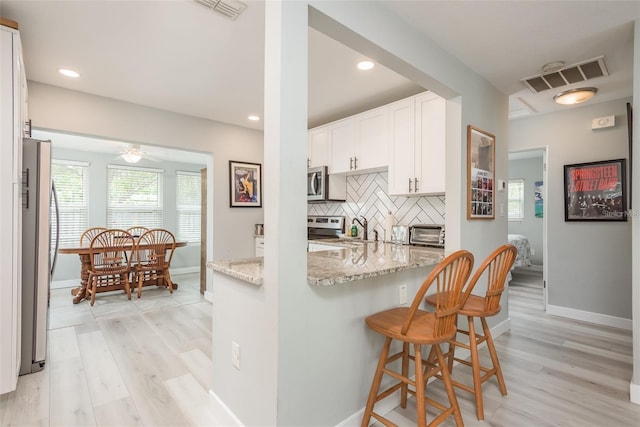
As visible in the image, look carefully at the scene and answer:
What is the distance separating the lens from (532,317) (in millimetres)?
3625

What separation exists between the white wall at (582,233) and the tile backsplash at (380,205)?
5.45 feet

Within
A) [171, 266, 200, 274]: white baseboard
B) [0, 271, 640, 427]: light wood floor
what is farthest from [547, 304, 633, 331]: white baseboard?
[171, 266, 200, 274]: white baseboard

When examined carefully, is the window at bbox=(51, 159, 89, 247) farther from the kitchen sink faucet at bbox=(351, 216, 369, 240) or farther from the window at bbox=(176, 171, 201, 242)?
the kitchen sink faucet at bbox=(351, 216, 369, 240)

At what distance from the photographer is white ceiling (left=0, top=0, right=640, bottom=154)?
1.89m

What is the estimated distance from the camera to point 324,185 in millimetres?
3805

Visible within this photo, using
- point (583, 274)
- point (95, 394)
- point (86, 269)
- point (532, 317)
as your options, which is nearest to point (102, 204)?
point (86, 269)

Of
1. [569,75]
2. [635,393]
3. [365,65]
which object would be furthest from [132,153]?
[635,393]

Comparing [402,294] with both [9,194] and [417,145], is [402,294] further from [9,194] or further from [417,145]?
[9,194]

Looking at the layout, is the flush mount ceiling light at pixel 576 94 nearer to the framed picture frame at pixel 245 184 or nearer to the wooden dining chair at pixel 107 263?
the framed picture frame at pixel 245 184

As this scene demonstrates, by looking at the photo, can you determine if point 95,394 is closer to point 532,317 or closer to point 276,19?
point 276,19

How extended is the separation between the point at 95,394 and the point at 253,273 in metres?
1.54

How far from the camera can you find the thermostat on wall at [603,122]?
3299 mm

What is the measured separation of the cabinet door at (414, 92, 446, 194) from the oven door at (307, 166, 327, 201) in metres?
1.20

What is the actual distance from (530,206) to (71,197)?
874 cm
